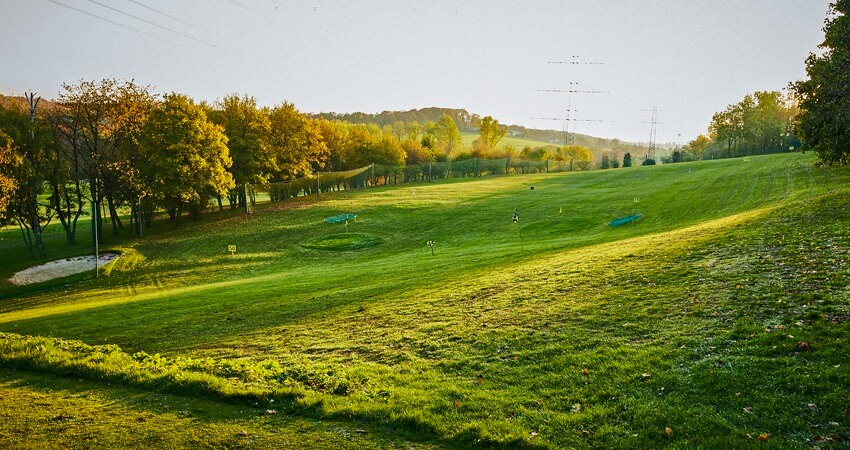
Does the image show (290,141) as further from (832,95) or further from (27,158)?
(832,95)

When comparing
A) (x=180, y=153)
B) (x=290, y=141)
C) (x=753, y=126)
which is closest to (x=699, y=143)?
(x=753, y=126)

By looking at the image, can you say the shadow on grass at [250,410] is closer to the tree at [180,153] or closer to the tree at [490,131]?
the tree at [180,153]

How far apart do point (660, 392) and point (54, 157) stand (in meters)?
58.6

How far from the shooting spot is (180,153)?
164 feet

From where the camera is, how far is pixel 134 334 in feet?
56.9

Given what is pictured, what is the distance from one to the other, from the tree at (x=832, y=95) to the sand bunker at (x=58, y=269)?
147 ft

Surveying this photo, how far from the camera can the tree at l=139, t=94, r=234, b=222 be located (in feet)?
162

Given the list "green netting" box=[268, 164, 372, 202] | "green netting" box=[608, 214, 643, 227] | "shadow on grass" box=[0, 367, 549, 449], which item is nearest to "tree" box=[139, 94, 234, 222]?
"green netting" box=[268, 164, 372, 202]

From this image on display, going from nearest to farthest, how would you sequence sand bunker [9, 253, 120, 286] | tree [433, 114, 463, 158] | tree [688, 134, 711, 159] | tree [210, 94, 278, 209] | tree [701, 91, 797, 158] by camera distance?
1. sand bunker [9, 253, 120, 286]
2. tree [210, 94, 278, 209]
3. tree [701, 91, 797, 158]
4. tree [688, 134, 711, 159]
5. tree [433, 114, 463, 158]

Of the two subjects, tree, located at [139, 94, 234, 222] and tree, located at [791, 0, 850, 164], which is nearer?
tree, located at [791, 0, 850, 164]

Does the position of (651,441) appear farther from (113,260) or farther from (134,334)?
(113,260)

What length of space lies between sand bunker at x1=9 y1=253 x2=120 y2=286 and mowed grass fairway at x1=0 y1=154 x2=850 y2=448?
380 inches

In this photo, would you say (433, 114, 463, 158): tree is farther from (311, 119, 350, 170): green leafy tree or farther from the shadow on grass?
the shadow on grass

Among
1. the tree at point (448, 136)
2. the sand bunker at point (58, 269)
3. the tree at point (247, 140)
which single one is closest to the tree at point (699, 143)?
the tree at point (448, 136)
